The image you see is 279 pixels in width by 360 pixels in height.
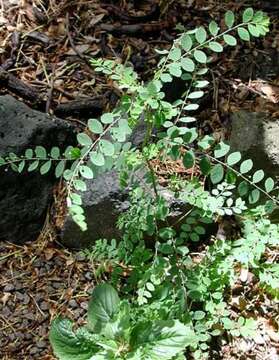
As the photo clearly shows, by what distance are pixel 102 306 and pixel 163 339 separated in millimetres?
271

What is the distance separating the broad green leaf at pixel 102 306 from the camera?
2.11 metres

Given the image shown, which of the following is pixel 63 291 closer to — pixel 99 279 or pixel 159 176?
pixel 99 279

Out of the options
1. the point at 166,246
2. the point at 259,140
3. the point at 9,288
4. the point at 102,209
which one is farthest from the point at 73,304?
the point at 259,140

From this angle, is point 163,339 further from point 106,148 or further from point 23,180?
point 23,180

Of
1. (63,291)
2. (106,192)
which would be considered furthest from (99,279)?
(106,192)

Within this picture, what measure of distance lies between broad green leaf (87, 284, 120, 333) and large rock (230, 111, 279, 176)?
913mm

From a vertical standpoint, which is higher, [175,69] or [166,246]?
[175,69]

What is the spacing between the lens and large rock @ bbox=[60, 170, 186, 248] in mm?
2555

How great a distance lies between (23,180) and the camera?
266 centimetres

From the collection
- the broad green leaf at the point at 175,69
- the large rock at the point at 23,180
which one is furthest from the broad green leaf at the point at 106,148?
the large rock at the point at 23,180

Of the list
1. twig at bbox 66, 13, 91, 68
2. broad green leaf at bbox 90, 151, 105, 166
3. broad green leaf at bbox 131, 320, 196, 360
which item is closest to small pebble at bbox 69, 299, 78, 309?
broad green leaf at bbox 131, 320, 196, 360

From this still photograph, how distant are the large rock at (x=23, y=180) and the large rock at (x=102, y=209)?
0.52ft

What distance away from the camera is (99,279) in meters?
2.58

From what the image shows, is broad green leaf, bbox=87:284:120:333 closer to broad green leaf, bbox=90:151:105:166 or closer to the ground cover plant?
the ground cover plant
